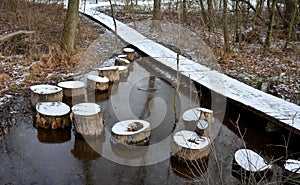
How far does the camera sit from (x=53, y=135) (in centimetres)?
474

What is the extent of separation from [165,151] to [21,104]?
294 cm

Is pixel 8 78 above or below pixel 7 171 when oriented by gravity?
above

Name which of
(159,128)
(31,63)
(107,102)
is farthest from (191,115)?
(31,63)

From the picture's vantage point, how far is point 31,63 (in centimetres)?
788

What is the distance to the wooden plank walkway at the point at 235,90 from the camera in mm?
5012

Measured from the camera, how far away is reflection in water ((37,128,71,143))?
462 centimetres

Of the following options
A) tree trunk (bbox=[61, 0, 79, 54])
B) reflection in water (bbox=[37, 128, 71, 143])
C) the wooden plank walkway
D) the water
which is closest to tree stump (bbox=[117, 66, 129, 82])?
the wooden plank walkway

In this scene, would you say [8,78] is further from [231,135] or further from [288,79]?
[288,79]

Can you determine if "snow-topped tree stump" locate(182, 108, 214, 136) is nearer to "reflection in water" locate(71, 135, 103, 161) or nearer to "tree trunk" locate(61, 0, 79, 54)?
"reflection in water" locate(71, 135, 103, 161)

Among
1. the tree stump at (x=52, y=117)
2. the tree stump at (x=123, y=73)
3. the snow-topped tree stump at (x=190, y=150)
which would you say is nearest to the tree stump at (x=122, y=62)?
the tree stump at (x=123, y=73)

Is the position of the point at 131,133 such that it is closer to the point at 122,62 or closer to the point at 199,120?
the point at 199,120

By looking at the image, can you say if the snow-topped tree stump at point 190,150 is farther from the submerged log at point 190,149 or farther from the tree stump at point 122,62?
the tree stump at point 122,62

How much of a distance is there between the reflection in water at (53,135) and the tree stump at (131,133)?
753 mm

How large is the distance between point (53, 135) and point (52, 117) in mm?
280
